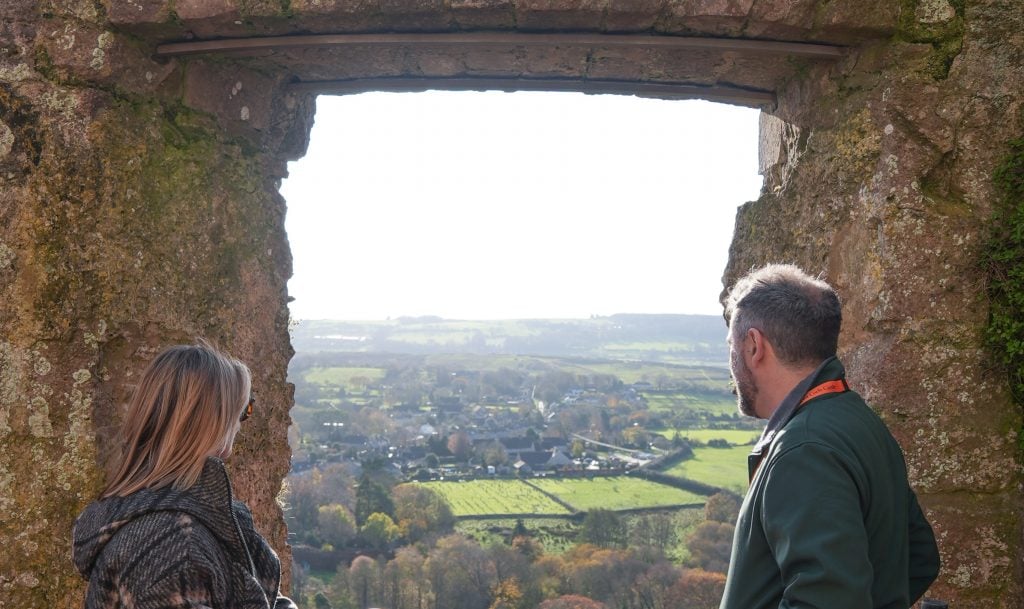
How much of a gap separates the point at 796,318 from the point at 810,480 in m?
0.40

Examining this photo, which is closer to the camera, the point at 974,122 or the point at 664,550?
the point at 974,122

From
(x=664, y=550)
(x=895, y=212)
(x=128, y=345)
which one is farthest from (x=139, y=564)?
(x=664, y=550)

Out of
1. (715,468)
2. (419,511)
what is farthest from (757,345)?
(715,468)

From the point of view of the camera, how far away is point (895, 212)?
8.72 ft

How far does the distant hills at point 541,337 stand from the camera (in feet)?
63.2

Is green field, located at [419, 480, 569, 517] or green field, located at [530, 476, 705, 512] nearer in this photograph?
green field, located at [419, 480, 569, 517]

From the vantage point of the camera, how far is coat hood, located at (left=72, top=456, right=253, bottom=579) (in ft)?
5.77

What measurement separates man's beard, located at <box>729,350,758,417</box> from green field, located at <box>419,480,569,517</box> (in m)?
→ 7.67

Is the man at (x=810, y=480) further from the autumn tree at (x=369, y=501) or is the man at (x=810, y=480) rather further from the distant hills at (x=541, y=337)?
the distant hills at (x=541, y=337)

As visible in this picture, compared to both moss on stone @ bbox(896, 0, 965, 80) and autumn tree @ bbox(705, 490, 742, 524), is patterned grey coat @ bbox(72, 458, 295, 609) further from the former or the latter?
autumn tree @ bbox(705, 490, 742, 524)

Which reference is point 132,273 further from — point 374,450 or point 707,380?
point 707,380

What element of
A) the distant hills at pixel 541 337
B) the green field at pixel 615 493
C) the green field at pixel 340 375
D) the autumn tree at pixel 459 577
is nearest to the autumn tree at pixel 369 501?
the autumn tree at pixel 459 577

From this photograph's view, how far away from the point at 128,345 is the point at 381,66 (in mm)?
1365

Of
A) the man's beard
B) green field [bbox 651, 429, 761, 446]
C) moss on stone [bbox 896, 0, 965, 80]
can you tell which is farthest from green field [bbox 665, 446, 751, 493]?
the man's beard
